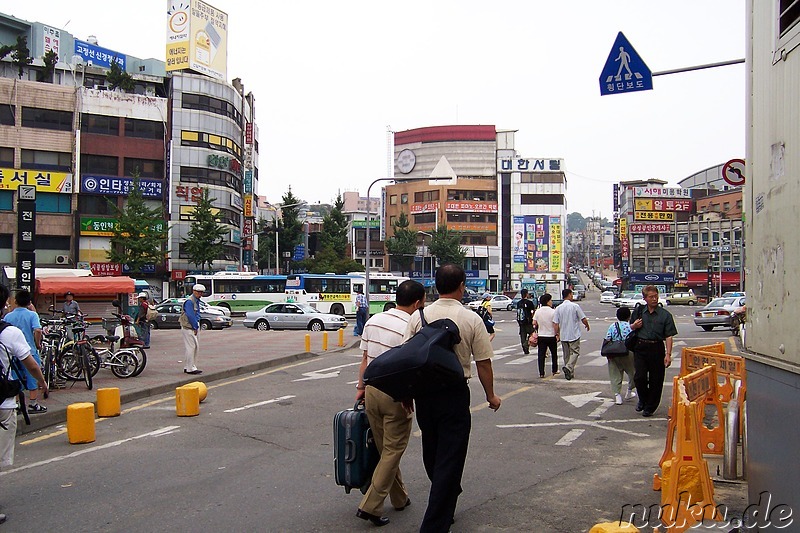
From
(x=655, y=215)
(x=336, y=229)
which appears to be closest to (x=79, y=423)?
(x=336, y=229)

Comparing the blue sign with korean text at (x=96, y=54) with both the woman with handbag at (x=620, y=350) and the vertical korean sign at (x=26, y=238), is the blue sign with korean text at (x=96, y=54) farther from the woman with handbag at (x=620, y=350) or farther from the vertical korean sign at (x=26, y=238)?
the woman with handbag at (x=620, y=350)

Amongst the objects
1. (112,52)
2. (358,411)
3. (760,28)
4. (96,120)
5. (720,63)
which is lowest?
(358,411)

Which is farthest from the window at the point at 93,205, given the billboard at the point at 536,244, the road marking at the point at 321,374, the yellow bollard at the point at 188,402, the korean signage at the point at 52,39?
the billboard at the point at 536,244

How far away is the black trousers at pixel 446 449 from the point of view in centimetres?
490

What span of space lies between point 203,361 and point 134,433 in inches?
345

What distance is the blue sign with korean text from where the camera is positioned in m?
66.9

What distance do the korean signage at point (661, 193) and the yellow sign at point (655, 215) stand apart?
277 cm

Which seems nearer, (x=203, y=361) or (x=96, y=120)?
(x=203, y=361)

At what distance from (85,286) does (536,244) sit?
252ft

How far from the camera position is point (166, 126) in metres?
56.8

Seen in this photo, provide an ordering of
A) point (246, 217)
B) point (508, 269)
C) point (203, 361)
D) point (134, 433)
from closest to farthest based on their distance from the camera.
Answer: point (134, 433) < point (203, 361) < point (246, 217) < point (508, 269)

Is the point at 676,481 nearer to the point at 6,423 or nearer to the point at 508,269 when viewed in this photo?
the point at 6,423

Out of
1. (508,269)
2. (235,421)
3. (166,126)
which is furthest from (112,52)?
(235,421)

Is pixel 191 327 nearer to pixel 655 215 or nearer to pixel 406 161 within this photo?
pixel 406 161
